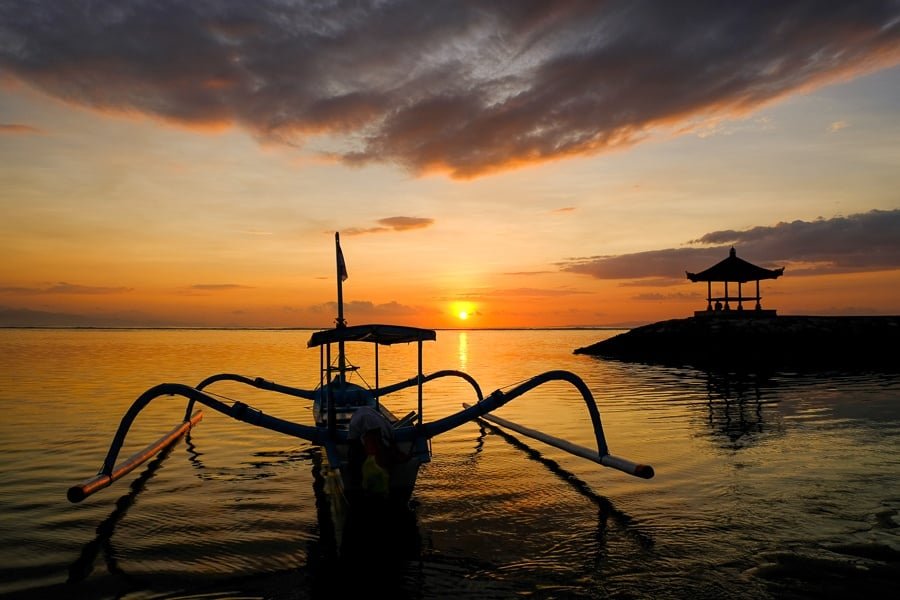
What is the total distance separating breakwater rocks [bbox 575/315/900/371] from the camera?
4850 centimetres

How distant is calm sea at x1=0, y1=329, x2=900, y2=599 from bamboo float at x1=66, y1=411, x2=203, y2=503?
0.33 metres

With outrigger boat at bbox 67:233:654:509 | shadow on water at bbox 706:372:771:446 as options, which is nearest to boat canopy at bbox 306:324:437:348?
outrigger boat at bbox 67:233:654:509

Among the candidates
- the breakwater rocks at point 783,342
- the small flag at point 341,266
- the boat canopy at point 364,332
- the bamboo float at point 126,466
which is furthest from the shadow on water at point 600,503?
the breakwater rocks at point 783,342

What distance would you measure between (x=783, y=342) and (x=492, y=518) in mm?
49534

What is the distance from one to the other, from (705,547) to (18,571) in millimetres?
9467

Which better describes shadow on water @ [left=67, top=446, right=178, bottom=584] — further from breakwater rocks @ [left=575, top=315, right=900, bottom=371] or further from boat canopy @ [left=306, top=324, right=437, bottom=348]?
breakwater rocks @ [left=575, top=315, right=900, bottom=371]

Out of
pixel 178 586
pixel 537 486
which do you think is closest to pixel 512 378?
pixel 537 486

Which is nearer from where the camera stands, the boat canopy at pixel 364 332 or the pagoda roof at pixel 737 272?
the boat canopy at pixel 364 332

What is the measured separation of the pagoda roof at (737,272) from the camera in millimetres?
48969

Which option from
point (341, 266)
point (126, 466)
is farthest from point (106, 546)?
point (341, 266)

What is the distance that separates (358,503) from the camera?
9961mm

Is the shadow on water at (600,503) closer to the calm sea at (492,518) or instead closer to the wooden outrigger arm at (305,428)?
the calm sea at (492,518)

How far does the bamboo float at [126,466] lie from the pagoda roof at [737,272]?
42969 millimetres

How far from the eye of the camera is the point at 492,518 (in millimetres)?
10141
